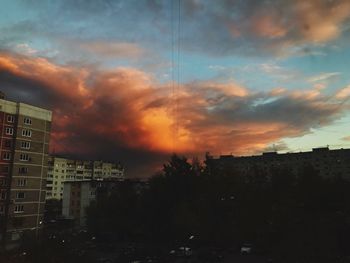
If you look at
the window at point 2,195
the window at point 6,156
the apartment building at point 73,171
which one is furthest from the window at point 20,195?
the apartment building at point 73,171

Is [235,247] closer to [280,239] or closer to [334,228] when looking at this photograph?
[280,239]

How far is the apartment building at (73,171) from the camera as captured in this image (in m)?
125

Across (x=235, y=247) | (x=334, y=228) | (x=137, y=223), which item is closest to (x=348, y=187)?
(x=334, y=228)

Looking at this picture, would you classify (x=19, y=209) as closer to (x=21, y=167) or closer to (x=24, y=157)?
(x=21, y=167)

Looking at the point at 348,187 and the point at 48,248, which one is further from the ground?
the point at 348,187

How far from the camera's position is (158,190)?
70.3m

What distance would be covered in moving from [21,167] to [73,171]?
243 feet

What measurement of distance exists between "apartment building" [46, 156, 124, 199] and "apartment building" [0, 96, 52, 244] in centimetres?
6488

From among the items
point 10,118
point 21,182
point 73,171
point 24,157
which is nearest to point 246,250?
point 21,182

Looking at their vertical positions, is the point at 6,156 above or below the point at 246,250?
above

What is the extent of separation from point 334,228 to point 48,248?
33.4 meters

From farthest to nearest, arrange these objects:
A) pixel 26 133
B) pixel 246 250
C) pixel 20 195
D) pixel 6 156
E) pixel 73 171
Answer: pixel 73 171
pixel 26 133
pixel 20 195
pixel 6 156
pixel 246 250

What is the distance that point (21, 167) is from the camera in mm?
59625

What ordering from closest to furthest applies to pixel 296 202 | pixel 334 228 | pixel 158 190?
pixel 334 228 → pixel 296 202 → pixel 158 190
